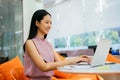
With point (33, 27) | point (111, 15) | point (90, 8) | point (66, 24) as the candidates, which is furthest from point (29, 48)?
point (66, 24)

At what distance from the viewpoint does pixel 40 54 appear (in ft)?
7.21

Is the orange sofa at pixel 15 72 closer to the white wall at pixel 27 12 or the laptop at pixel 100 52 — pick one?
the laptop at pixel 100 52

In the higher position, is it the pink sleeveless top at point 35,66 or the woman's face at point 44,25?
the woman's face at point 44,25

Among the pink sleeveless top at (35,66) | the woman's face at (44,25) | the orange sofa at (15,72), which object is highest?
the woman's face at (44,25)

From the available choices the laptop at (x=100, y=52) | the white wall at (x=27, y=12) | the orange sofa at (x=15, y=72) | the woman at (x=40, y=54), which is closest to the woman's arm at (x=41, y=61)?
the woman at (x=40, y=54)

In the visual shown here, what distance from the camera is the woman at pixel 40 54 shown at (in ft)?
6.61

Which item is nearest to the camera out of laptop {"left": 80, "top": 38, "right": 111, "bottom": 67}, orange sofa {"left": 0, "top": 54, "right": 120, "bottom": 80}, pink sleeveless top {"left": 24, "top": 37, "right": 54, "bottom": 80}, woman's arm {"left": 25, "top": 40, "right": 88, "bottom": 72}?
laptop {"left": 80, "top": 38, "right": 111, "bottom": 67}

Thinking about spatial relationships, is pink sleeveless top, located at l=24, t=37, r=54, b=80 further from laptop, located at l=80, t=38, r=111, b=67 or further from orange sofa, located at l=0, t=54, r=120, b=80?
laptop, located at l=80, t=38, r=111, b=67

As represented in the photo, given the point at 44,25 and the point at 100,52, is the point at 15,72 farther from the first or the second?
the point at 100,52

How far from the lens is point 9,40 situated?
4.25 metres

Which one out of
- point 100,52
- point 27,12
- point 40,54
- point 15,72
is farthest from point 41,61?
point 27,12

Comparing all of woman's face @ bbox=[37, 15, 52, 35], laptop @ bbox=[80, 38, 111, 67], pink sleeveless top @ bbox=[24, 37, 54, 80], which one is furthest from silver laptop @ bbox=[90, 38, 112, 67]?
woman's face @ bbox=[37, 15, 52, 35]

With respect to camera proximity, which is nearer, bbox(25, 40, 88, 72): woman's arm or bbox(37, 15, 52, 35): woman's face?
bbox(25, 40, 88, 72): woman's arm

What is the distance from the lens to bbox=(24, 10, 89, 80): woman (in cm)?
201
